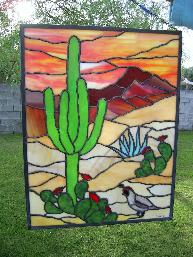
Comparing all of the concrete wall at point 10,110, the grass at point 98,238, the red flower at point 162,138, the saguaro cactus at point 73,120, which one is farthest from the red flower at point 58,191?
the concrete wall at point 10,110

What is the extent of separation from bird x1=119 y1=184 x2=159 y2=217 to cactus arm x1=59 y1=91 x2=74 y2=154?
0.40 meters

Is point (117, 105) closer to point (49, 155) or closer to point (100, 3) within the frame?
point (49, 155)

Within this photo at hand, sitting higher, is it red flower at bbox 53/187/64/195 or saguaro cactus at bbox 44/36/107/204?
saguaro cactus at bbox 44/36/107/204

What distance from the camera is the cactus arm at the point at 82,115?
208 cm

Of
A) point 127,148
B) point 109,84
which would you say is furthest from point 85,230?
point 109,84

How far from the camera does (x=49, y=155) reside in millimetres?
2113

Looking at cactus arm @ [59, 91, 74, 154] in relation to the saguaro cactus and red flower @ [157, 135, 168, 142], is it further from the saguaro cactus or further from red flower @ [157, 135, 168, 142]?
red flower @ [157, 135, 168, 142]

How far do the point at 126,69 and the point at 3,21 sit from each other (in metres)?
6.39

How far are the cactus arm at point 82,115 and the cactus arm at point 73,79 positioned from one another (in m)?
0.02

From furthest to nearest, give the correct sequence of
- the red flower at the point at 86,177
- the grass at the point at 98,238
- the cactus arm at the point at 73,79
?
the grass at the point at 98,238, the red flower at the point at 86,177, the cactus arm at the point at 73,79

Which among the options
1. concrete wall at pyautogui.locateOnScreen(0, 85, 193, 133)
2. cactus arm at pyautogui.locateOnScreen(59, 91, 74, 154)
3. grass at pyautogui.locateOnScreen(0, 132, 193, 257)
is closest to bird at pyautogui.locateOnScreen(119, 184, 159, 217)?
cactus arm at pyautogui.locateOnScreen(59, 91, 74, 154)

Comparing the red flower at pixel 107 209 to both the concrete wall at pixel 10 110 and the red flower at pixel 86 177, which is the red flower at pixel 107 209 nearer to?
the red flower at pixel 86 177

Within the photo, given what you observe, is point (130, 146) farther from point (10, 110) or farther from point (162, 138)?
point (10, 110)

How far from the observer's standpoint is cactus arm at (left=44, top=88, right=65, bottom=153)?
2.05m
